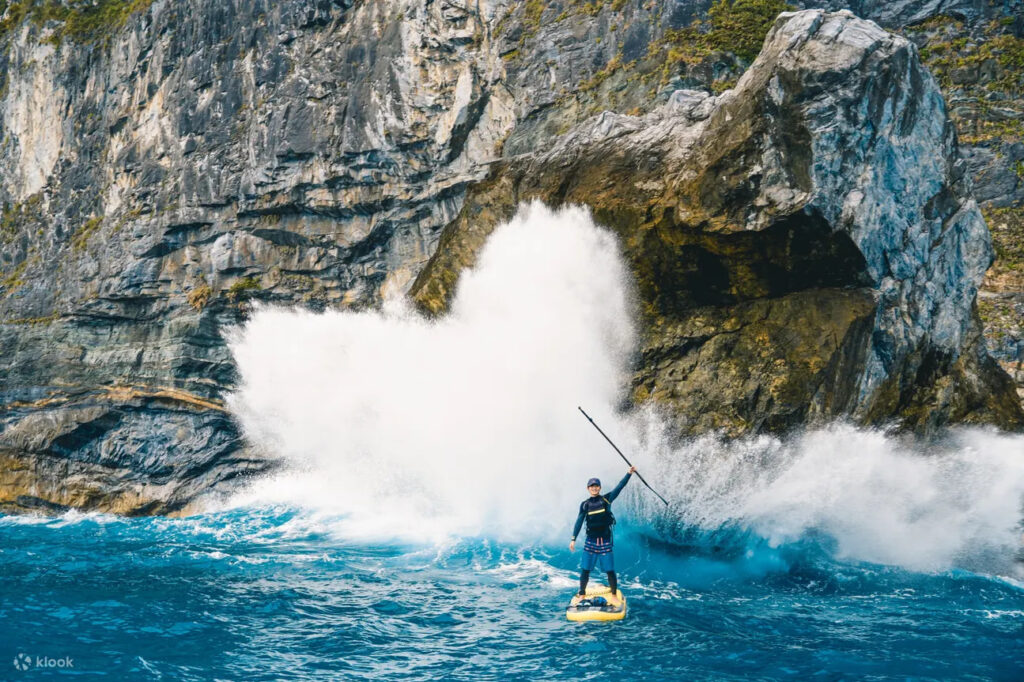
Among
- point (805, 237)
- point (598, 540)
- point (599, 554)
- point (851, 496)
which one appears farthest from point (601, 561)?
point (805, 237)

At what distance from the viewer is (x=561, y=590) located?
50.6 feet

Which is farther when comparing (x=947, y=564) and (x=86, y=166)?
(x=86, y=166)

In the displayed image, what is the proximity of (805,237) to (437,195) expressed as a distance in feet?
45.8

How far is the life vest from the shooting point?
46.5ft

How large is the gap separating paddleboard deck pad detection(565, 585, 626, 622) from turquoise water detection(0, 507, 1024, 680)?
23cm

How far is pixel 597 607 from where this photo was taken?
13719 millimetres

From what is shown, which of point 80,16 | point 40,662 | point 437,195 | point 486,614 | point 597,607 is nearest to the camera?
point 40,662

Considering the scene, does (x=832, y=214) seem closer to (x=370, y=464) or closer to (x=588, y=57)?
(x=588, y=57)

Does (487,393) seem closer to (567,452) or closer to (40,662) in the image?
(567,452)

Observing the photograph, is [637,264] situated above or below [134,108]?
below

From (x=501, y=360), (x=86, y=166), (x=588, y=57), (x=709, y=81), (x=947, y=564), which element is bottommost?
(x=947, y=564)

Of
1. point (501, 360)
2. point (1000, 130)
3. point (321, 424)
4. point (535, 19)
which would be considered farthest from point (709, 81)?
point (321, 424)

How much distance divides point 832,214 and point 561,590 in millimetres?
9524

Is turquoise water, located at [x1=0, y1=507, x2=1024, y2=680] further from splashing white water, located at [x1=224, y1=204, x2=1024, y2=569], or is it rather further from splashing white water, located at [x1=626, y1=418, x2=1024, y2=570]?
splashing white water, located at [x1=224, y1=204, x2=1024, y2=569]
